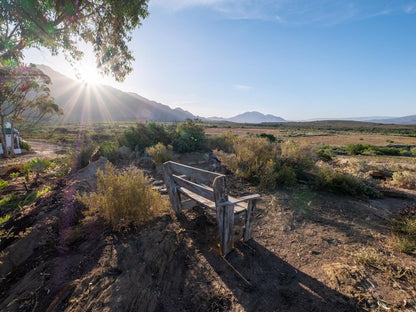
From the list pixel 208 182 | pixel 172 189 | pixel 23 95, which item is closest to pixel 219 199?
pixel 208 182

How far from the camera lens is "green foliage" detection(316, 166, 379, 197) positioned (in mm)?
5605

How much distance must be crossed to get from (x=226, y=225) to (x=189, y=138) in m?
8.44

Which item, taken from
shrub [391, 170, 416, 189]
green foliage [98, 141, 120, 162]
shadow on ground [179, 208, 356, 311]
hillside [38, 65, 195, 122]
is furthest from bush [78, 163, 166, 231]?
hillside [38, 65, 195, 122]

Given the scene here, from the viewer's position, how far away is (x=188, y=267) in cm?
279

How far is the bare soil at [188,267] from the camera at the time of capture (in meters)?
2.20

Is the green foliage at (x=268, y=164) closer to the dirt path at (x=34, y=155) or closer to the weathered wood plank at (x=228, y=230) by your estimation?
the weathered wood plank at (x=228, y=230)

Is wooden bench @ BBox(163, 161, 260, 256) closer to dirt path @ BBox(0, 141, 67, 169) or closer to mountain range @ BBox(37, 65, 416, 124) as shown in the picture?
dirt path @ BBox(0, 141, 67, 169)

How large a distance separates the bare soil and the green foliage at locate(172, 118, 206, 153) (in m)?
6.79

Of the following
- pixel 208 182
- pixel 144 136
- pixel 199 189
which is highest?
pixel 208 182

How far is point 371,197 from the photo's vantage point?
555 centimetres

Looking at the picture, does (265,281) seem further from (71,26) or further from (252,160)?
(71,26)

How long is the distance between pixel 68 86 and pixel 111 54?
183 meters

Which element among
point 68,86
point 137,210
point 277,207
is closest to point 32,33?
point 137,210

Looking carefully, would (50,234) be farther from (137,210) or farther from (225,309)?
(225,309)
